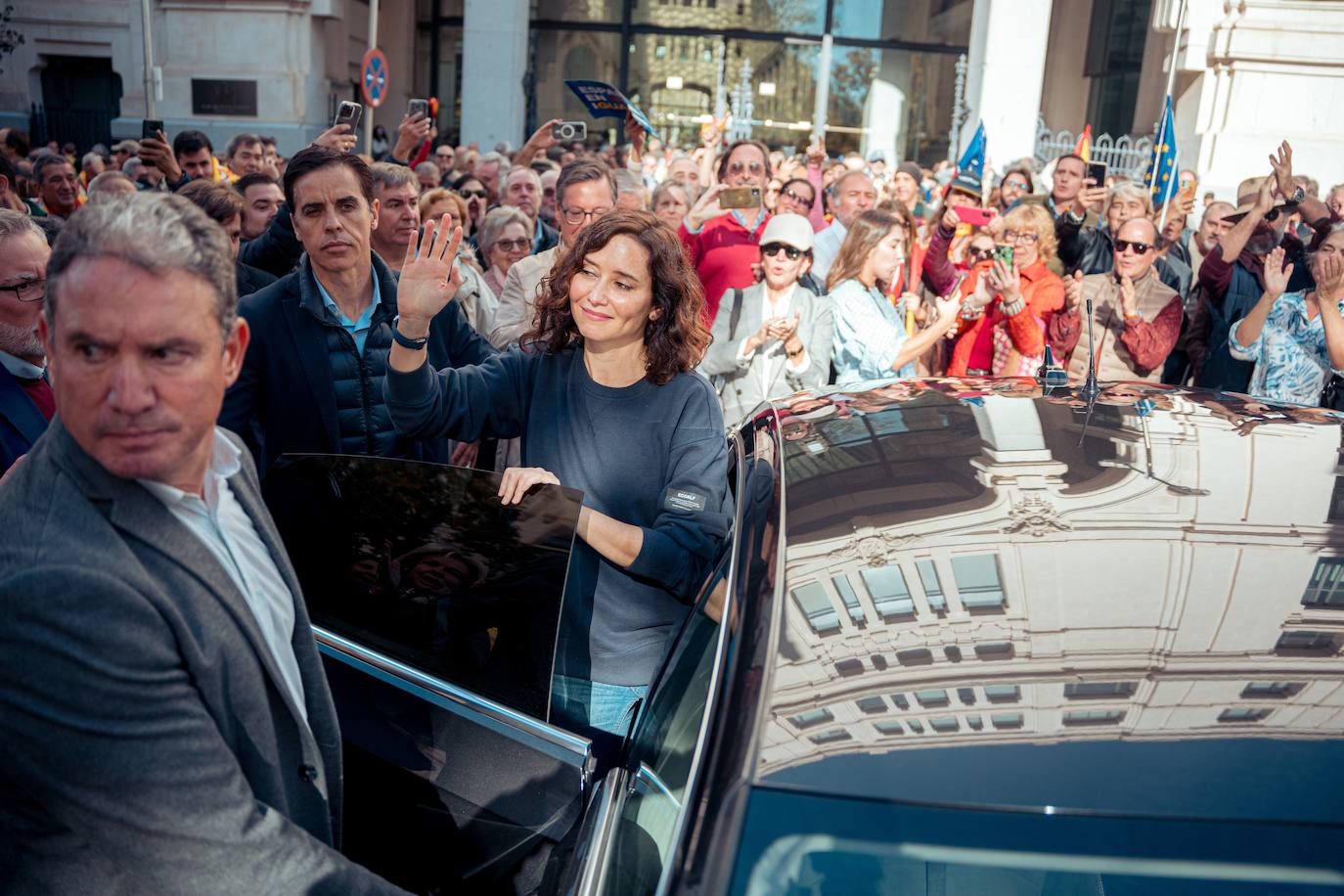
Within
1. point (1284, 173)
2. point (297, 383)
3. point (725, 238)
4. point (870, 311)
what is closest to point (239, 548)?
point (297, 383)

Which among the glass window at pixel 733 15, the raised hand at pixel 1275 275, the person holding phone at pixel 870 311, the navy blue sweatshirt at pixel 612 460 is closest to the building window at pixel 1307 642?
the navy blue sweatshirt at pixel 612 460

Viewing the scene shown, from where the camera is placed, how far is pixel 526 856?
6.94 feet

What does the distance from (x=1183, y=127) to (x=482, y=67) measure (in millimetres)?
13065

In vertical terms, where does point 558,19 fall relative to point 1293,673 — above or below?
above

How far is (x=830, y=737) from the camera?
1340 mm

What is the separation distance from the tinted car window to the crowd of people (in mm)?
95

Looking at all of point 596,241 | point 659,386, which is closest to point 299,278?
point 596,241

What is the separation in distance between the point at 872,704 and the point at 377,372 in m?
2.36

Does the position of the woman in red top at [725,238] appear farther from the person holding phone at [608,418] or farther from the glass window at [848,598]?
the glass window at [848,598]

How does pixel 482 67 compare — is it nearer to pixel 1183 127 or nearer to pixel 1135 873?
pixel 1183 127

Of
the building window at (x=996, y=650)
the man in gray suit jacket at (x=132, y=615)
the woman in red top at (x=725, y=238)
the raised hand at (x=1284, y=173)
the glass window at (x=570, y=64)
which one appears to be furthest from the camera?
the glass window at (x=570, y=64)

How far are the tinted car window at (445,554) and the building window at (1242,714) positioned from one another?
1.27 m

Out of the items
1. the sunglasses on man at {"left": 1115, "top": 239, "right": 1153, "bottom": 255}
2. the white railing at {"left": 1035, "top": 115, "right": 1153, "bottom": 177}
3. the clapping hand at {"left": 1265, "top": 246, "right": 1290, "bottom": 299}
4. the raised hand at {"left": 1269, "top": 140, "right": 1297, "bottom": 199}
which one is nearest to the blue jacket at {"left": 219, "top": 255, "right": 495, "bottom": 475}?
the sunglasses on man at {"left": 1115, "top": 239, "right": 1153, "bottom": 255}

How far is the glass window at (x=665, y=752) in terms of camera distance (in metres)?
1.63
